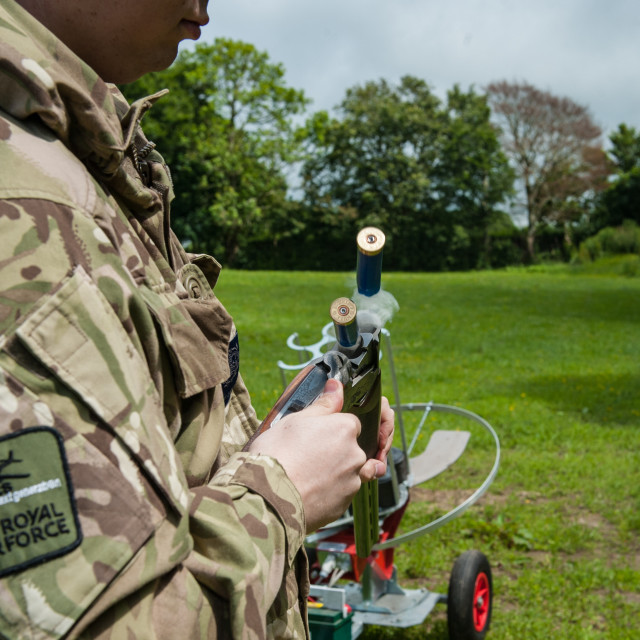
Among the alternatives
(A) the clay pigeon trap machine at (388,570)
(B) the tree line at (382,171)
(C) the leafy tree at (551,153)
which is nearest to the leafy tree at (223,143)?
(B) the tree line at (382,171)

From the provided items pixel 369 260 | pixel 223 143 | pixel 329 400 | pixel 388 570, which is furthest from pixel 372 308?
pixel 223 143

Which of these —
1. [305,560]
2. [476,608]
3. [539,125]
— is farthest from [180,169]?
[305,560]

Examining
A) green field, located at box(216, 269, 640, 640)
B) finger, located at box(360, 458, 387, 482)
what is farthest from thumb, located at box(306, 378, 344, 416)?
green field, located at box(216, 269, 640, 640)

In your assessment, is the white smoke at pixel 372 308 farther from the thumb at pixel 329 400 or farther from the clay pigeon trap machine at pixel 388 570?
the clay pigeon trap machine at pixel 388 570

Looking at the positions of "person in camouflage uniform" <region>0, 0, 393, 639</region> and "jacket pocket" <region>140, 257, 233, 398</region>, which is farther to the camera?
"jacket pocket" <region>140, 257, 233, 398</region>

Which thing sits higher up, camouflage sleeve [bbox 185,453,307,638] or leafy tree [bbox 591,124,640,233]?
leafy tree [bbox 591,124,640,233]

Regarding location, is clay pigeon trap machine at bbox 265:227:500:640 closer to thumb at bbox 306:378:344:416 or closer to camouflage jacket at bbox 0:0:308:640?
thumb at bbox 306:378:344:416

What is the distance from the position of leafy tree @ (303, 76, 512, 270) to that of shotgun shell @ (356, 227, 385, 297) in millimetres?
40804

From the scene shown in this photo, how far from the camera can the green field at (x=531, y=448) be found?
15.9ft

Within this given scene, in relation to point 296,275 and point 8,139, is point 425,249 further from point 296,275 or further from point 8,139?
point 8,139

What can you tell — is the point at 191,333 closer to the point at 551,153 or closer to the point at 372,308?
the point at 372,308

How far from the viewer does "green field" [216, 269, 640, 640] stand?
4.84 m

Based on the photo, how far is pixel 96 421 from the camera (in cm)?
80

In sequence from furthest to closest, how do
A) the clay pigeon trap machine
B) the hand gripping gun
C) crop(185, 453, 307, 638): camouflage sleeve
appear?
the clay pigeon trap machine → the hand gripping gun → crop(185, 453, 307, 638): camouflage sleeve
